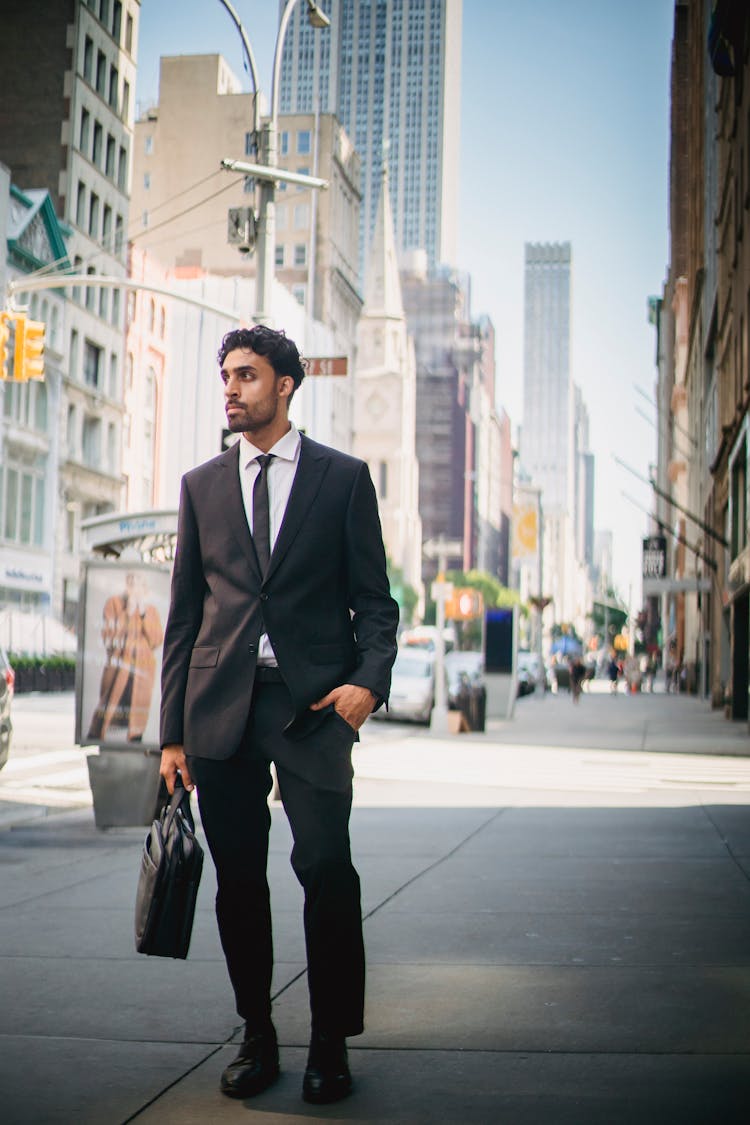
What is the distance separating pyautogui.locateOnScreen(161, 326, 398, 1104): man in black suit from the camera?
4.02 metres

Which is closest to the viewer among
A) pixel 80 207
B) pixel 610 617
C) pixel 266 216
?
pixel 266 216

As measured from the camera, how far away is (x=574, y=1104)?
389 cm

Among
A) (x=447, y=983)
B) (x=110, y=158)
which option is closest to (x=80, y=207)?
(x=110, y=158)

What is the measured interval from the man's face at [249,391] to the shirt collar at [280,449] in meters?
0.06

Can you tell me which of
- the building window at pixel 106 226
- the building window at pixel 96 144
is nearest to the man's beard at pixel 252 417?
the building window at pixel 96 144

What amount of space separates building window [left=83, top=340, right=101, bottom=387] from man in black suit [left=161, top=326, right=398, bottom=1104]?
60.4 metres

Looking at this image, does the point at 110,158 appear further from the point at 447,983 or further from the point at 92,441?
the point at 447,983

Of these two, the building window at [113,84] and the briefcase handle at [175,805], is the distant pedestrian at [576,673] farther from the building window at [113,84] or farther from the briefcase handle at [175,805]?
the briefcase handle at [175,805]

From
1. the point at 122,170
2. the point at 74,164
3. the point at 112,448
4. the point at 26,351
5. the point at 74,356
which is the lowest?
the point at 26,351

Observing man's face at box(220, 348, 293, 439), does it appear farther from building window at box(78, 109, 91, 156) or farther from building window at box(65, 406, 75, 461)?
building window at box(78, 109, 91, 156)

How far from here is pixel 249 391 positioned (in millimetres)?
4254

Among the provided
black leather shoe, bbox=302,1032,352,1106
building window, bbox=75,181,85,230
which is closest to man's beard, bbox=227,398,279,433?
black leather shoe, bbox=302,1032,352,1106

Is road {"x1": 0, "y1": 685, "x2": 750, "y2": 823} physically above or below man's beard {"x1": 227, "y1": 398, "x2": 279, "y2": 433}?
below

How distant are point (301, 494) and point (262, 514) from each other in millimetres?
125
